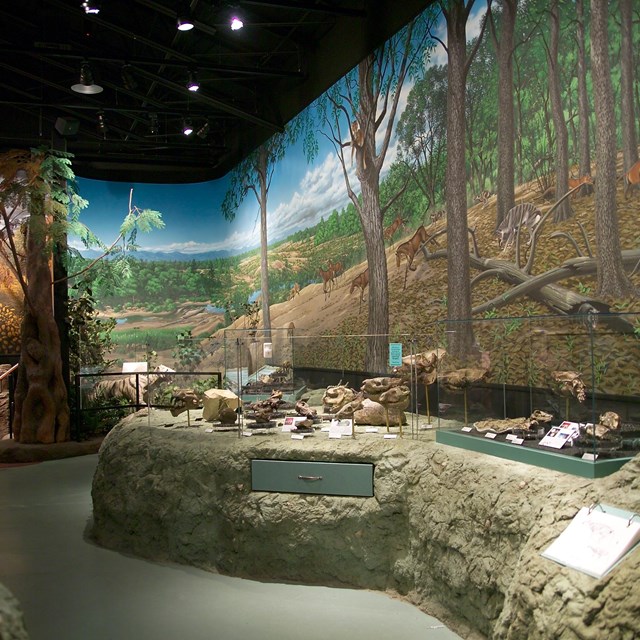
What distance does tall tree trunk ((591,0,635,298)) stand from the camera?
4.42 meters

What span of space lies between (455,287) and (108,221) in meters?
10.5

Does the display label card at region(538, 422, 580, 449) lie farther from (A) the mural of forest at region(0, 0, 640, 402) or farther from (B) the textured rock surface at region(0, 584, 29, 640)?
(B) the textured rock surface at region(0, 584, 29, 640)

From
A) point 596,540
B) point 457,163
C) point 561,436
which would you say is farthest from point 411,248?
point 596,540

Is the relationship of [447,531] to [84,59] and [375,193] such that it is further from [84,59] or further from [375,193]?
[84,59]

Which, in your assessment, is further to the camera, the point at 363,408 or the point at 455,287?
the point at 455,287

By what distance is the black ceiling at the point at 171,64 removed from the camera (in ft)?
25.6

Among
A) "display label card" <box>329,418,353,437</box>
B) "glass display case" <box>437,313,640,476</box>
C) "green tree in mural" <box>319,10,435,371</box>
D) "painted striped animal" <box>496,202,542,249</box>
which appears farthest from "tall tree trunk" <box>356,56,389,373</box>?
"glass display case" <box>437,313,640,476</box>

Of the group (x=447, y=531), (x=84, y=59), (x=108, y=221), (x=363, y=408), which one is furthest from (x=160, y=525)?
(x=108, y=221)

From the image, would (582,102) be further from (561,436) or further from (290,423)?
(290,423)

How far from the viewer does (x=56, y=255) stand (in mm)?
10367

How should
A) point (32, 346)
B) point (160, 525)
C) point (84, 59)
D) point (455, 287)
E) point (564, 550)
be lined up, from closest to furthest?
point (564, 550)
point (160, 525)
point (455, 287)
point (84, 59)
point (32, 346)

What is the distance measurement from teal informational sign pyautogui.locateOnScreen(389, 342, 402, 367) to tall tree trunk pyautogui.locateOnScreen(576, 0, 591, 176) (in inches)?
83.5

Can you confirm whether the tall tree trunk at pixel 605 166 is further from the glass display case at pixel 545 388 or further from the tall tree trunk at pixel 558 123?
the glass display case at pixel 545 388

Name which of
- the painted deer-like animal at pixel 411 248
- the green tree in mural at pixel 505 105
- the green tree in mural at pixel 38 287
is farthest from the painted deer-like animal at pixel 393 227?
the green tree in mural at pixel 38 287
